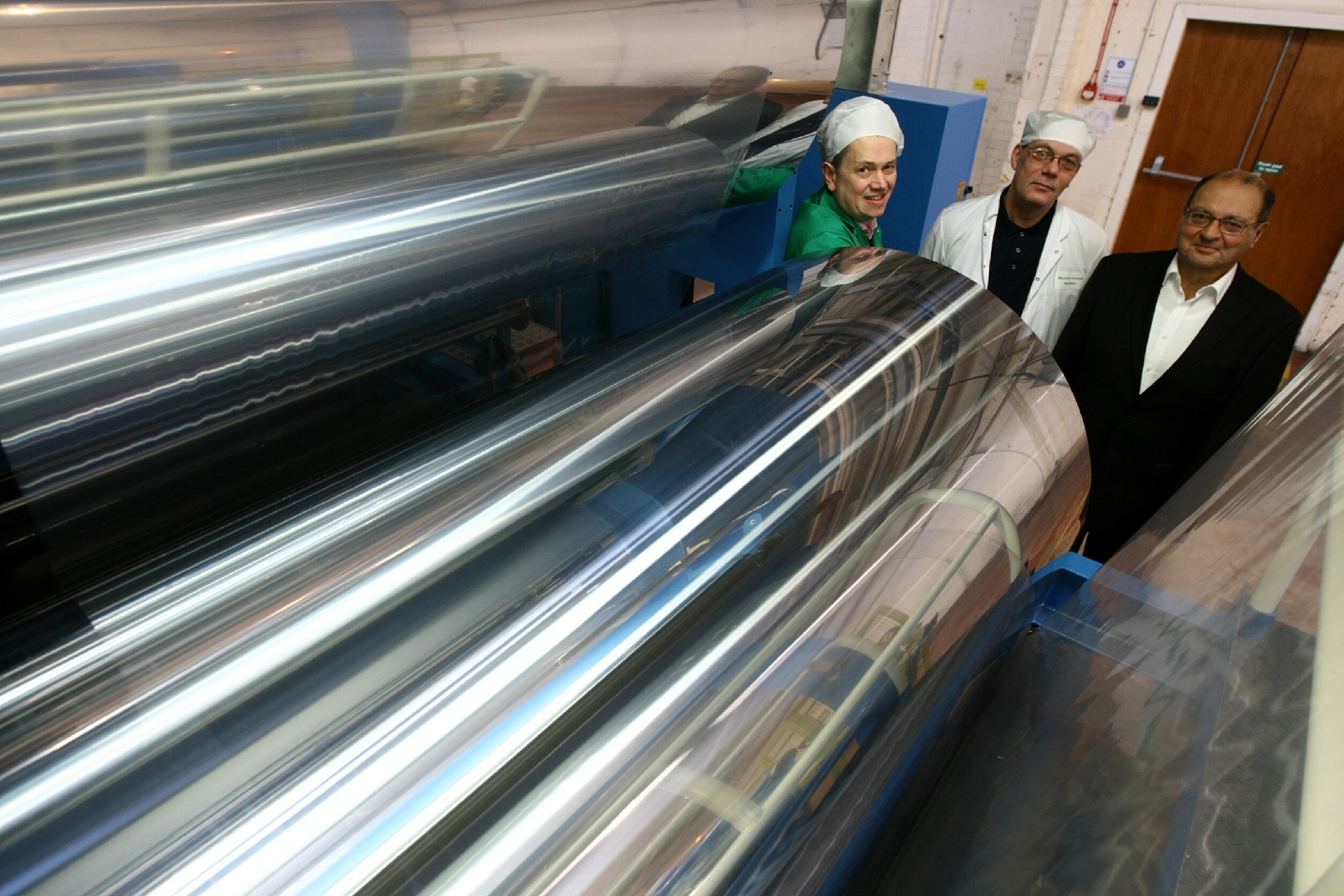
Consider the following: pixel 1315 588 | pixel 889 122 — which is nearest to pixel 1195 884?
pixel 1315 588

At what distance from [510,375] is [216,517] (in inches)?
10.4

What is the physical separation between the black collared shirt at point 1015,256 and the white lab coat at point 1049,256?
0.01 metres

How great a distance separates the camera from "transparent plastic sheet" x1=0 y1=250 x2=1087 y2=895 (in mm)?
304

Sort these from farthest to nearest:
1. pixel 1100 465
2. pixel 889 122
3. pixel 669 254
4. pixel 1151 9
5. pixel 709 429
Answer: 1. pixel 1151 9
2. pixel 1100 465
3. pixel 889 122
4. pixel 669 254
5. pixel 709 429

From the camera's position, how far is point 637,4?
0.59m

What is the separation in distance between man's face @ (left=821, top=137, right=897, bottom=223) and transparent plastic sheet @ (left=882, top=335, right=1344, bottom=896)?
63 centimetres

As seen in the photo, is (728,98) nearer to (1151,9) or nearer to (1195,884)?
(1195,884)

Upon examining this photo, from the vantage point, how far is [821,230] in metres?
1.14

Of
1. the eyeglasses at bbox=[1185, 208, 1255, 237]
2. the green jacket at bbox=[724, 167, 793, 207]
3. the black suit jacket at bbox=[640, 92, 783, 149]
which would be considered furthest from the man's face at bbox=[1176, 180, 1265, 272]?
the black suit jacket at bbox=[640, 92, 783, 149]

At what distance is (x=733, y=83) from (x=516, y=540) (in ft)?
1.64

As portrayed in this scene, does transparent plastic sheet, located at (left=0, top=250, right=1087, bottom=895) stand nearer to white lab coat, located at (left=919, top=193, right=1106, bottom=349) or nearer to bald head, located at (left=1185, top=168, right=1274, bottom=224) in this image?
bald head, located at (left=1185, top=168, right=1274, bottom=224)

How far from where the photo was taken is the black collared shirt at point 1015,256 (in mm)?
1546

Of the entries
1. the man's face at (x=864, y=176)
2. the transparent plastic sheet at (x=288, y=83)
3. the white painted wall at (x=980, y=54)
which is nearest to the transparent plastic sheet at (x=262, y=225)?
the transparent plastic sheet at (x=288, y=83)

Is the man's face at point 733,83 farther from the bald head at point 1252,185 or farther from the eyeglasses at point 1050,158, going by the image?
the eyeglasses at point 1050,158
